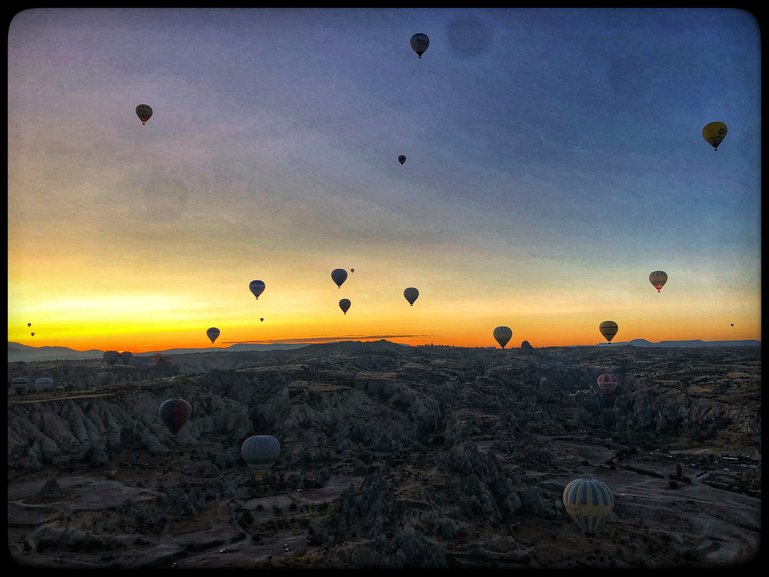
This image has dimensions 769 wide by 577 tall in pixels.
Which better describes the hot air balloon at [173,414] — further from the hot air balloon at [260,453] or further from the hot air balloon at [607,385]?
the hot air balloon at [607,385]

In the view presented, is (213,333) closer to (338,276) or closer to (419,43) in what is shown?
(338,276)

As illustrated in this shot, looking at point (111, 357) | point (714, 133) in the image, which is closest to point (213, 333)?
point (111, 357)

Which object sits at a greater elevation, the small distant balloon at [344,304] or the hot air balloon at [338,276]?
the hot air balloon at [338,276]

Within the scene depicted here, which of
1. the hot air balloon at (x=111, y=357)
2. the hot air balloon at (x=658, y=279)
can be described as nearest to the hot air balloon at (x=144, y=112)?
the hot air balloon at (x=658, y=279)

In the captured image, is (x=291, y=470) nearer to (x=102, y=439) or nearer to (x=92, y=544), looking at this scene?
(x=102, y=439)

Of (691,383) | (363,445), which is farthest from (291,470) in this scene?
(691,383)
